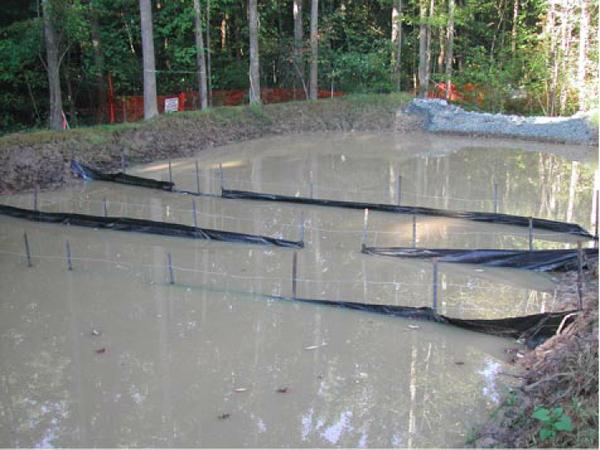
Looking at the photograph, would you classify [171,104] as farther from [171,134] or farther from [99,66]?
[99,66]

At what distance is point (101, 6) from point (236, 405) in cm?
2052

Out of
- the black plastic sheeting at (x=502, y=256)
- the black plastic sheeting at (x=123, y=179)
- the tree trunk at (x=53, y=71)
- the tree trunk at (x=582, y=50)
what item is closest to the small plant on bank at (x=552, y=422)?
the black plastic sheeting at (x=502, y=256)

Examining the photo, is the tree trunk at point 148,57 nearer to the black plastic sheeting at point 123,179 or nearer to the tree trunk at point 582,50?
the black plastic sheeting at point 123,179

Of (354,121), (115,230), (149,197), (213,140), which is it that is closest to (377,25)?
(354,121)

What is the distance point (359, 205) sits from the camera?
1423cm

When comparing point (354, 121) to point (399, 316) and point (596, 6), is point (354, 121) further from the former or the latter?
point (399, 316)

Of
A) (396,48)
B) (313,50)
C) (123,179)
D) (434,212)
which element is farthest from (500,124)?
(123,179)

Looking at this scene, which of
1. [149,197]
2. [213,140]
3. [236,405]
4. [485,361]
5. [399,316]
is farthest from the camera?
[213,140]

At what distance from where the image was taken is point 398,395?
6.81 m

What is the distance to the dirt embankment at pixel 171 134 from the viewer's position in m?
16.9

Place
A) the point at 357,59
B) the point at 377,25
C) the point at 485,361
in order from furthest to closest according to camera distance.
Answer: the point at 377,25, the point at 357,59, the point at 485,361

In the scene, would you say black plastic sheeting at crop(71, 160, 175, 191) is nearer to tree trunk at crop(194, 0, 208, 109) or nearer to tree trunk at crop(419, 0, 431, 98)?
tree trunk at crop(194, 0, 208, 109)

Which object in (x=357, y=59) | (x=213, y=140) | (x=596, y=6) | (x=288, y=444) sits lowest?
(x=288, y=444)

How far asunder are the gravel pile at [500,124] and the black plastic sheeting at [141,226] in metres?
15.9
